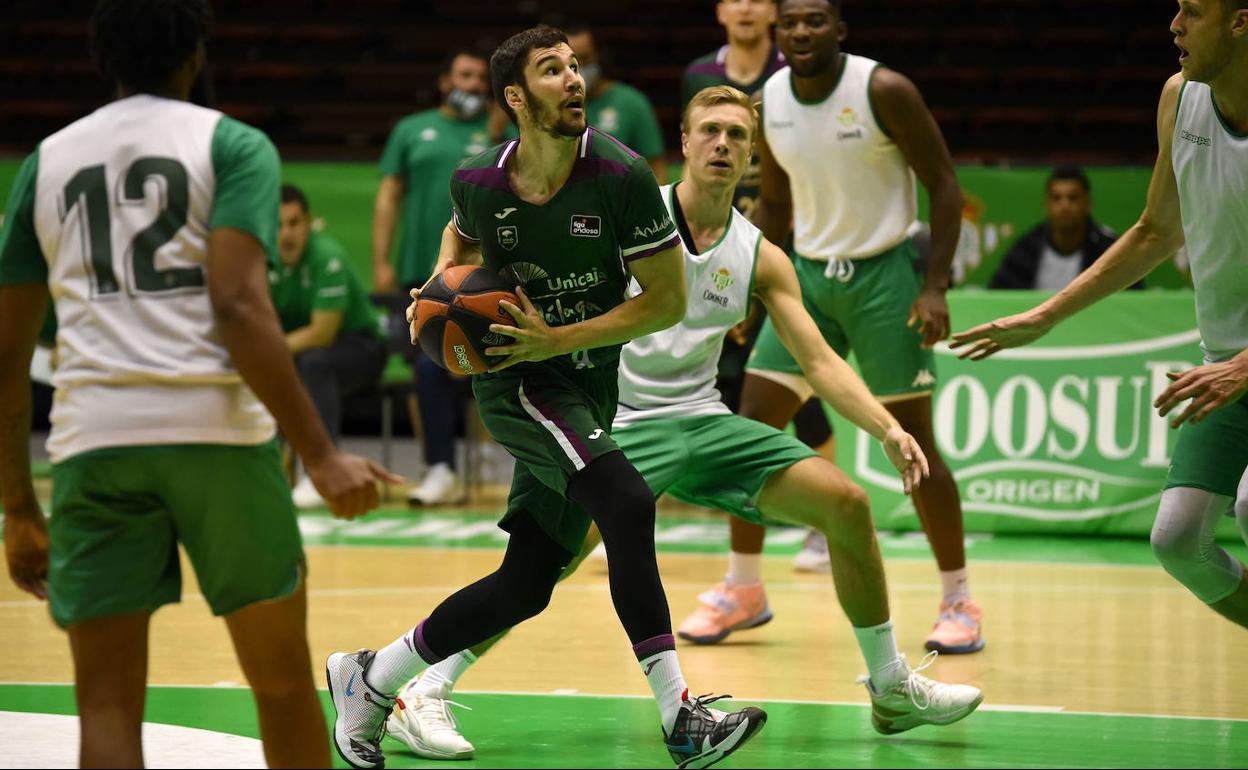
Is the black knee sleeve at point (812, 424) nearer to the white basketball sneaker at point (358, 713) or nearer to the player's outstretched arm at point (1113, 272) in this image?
the player's outstretched arm at point (1113, 272)

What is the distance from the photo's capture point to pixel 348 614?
641 centimetres

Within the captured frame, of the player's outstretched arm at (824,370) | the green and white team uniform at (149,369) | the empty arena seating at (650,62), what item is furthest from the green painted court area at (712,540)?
the empty arena seating at (650,62)

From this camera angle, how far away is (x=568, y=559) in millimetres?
4375

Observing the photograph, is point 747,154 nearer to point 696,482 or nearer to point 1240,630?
point 696,482

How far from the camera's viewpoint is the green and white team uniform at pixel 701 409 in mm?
4844

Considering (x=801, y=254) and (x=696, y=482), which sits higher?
Answer: (x=801, y=254)

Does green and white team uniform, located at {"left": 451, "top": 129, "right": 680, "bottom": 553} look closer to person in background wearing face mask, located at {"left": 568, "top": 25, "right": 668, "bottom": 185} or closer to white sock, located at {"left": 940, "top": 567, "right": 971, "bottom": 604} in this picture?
white sock, located at {"left": 940, "top": 567, "right": 971, "bottom": 604}

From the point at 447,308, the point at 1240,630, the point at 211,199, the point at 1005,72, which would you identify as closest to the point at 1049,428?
the point at 1240,630

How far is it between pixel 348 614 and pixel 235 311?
356cm

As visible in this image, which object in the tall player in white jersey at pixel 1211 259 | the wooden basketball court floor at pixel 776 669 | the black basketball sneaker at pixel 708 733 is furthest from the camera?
the wooden basketball court floor at pixel 776 669

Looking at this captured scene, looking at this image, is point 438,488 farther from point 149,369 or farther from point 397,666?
point 149,369

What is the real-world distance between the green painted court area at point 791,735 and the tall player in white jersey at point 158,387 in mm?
1375

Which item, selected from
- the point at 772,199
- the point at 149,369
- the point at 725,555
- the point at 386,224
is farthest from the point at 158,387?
the point at 386,224

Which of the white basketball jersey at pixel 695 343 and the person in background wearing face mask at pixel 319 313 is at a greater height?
the white basketball jersey at pixel 695 343
